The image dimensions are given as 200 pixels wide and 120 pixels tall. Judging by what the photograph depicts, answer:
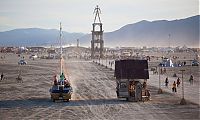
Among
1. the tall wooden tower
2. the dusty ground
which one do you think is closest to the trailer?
the dusty ground

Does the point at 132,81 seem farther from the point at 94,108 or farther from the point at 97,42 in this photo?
the point at 97,42

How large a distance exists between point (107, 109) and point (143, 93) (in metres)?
5.22

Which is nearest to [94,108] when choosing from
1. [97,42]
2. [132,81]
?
[132,81]

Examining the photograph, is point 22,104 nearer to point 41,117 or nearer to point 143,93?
point 41,117

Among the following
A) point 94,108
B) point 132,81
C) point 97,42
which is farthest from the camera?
point 97,42

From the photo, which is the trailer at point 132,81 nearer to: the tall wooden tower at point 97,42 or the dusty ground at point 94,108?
the dusty ground at point 94,108

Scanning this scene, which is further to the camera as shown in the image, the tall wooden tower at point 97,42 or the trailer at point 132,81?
the tall wooden tower at point 97,42

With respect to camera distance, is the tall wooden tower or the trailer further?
the tall wooden tower

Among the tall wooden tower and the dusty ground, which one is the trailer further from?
the tall wooden tower

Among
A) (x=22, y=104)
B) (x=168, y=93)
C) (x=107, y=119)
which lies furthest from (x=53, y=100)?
(x=168, y=93)

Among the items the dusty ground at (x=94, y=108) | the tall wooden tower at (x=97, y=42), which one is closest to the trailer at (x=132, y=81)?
the dusty ground at (x=94, y=108)

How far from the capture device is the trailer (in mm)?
31062

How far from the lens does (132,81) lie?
102 ft

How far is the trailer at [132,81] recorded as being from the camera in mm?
31062
